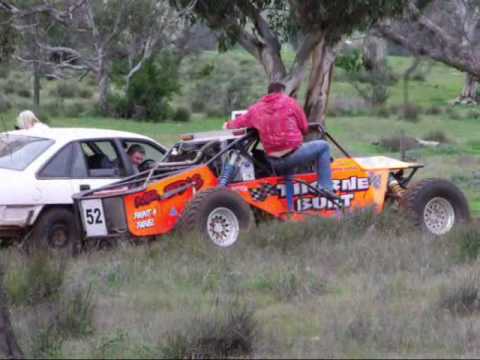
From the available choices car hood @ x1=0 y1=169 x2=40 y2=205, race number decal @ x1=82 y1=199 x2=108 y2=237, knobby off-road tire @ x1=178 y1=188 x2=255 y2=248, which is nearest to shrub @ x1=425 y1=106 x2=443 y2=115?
knobby off-road tire @ x1=178 y1=188 x2=255 y2=248

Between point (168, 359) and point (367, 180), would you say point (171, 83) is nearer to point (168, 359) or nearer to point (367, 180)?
point (367, 180)

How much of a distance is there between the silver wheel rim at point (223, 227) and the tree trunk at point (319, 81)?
547 cm

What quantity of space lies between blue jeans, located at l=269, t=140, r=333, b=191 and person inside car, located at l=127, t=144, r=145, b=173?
1.70m

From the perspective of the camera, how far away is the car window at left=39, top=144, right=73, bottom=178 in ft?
41.2

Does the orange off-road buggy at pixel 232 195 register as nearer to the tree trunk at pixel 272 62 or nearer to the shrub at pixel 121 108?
the tree trunk at pixel 272 62

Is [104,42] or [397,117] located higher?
[104,42]

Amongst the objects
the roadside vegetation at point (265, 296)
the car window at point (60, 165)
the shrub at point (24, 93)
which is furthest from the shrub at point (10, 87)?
the roadside vegetation at point (265, 296)

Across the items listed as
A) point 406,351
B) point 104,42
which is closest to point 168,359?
point 406,351

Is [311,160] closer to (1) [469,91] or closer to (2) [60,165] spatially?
(2) [60,165]

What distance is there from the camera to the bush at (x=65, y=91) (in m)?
50.2

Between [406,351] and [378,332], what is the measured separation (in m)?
0.40

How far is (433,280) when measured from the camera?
998cm

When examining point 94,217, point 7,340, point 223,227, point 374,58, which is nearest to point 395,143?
point 223,227

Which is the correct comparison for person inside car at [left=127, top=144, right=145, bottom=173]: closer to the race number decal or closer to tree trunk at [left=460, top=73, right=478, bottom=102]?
the race number decal
